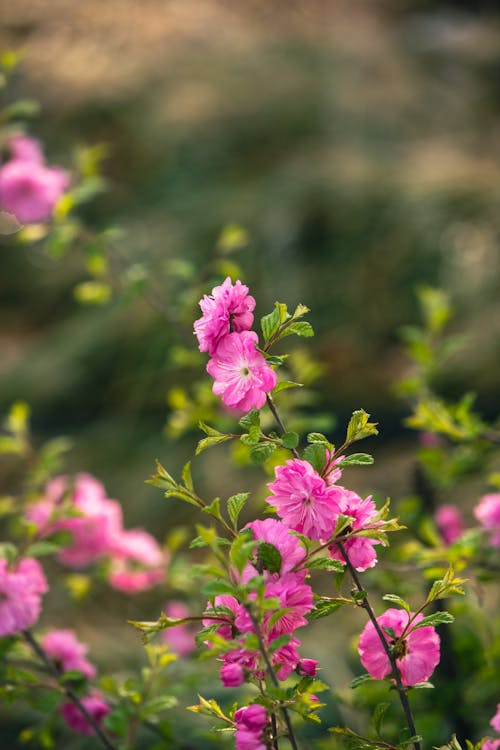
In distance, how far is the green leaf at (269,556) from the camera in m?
0.77

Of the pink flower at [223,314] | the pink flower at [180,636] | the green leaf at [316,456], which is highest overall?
the pink flower at [180,636]

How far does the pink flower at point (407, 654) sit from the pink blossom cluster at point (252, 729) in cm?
11

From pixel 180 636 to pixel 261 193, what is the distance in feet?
5.44

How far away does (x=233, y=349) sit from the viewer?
0.80 metres

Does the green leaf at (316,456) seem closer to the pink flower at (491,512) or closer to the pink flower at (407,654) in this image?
the pink flower at (407,654)

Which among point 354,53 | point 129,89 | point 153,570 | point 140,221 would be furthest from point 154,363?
point 354,53

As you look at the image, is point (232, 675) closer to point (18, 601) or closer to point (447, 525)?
point (18, 601)

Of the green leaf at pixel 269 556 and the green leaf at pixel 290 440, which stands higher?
the green leaf at pixel 290 440

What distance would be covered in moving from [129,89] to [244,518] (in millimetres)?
2227

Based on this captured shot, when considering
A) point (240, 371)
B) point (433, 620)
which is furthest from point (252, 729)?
point (240, 371)

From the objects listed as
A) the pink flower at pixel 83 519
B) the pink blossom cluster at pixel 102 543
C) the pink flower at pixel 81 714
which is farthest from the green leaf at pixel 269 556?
the pink blossom cluster at pixel 102 543

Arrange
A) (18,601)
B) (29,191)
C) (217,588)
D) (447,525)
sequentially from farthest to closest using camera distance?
(29,191)
(447,525)
(18,601)
(217,588)

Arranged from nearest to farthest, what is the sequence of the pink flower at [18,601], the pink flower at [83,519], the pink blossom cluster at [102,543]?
the pink flower at [18,601]
the pink flower at [83,519]
the pink blossom cluster at [102,543]

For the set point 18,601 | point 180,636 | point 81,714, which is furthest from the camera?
point 180,636
